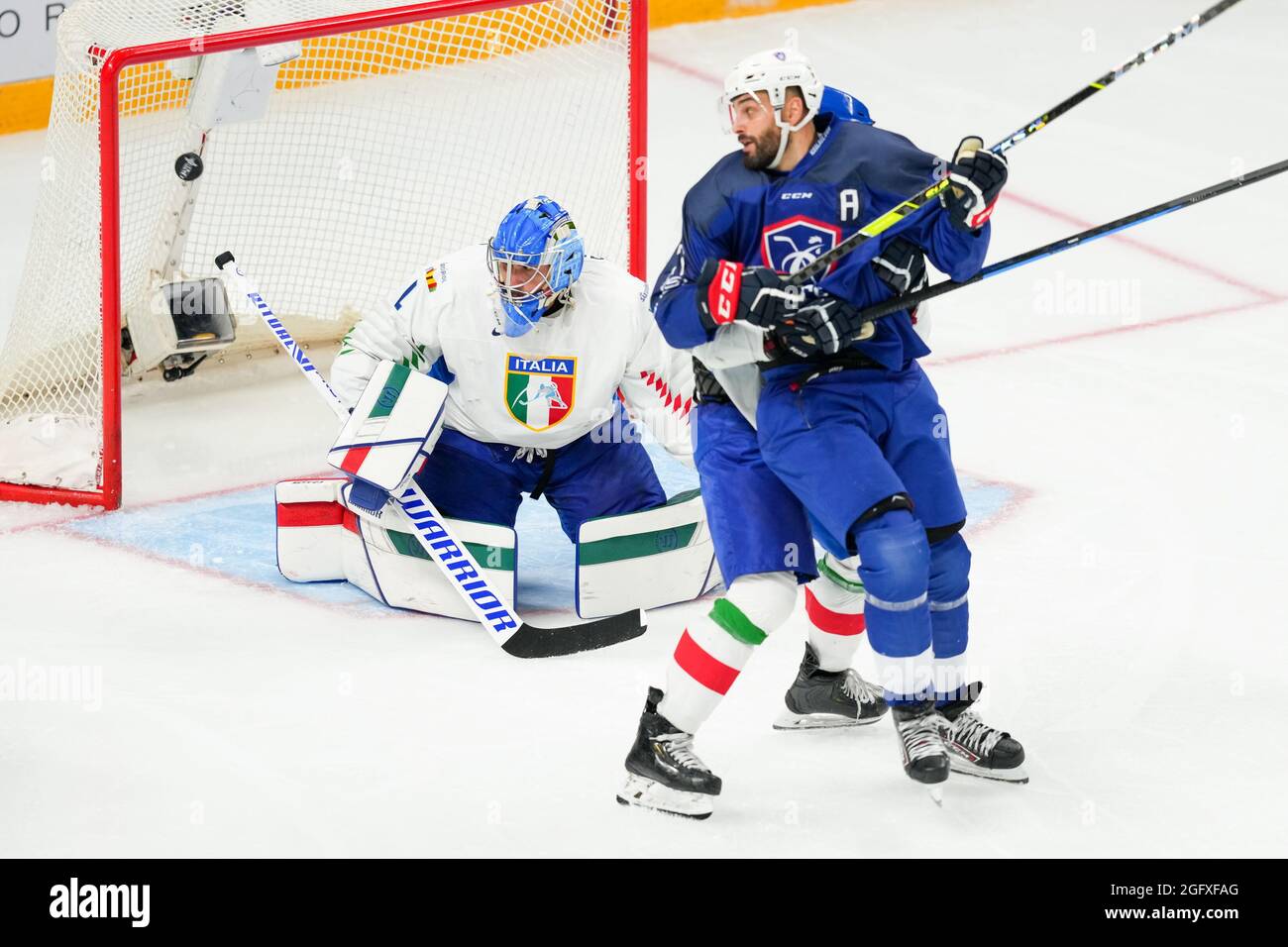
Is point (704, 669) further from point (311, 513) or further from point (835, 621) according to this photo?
point (311, 513)

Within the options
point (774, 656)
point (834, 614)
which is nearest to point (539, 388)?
point (774, 656)

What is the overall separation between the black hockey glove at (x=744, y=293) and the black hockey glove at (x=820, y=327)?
32 millimetres

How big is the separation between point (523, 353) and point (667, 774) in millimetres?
1149

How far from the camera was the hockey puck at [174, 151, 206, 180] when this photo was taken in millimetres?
5234

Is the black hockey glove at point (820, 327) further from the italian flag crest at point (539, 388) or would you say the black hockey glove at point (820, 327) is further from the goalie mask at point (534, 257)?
the italian flag crest at point (539, 388)

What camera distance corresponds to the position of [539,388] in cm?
439

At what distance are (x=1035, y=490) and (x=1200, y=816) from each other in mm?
1641

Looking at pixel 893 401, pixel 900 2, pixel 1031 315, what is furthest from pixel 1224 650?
pixel 900 2

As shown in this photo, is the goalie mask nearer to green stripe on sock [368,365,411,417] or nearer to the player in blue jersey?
green stripe on sock [368,365,411,417]

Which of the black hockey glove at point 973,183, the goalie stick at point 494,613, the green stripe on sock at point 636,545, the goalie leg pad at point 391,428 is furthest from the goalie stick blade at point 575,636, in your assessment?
the black hockey glove at point 973,183

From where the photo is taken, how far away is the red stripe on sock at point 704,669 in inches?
138

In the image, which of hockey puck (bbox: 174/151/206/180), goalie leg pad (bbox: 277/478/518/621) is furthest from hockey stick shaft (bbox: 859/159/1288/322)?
hockey puck (bbox: 174/151/206/180)

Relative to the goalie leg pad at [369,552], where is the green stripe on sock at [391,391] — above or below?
above

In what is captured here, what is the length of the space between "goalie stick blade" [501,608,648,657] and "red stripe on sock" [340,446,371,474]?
0.47 metres
